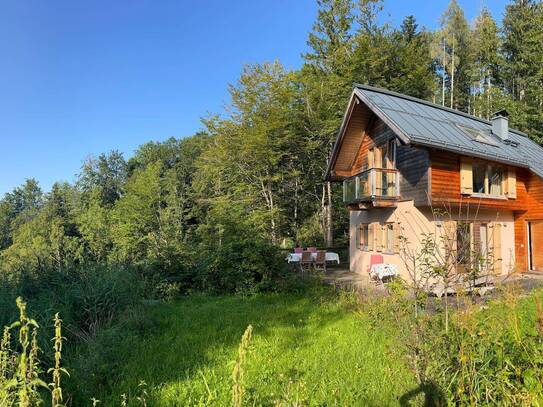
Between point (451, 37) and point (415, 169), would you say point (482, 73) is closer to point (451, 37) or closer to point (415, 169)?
point (451, 37)

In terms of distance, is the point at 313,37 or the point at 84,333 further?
the point at 313,37

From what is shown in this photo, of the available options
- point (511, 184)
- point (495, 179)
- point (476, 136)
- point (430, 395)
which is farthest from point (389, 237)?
point (430, 395)

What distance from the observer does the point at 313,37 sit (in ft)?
90.4

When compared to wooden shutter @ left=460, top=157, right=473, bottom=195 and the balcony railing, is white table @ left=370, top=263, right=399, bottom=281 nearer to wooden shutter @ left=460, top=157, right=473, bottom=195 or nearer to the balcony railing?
the balcony railing

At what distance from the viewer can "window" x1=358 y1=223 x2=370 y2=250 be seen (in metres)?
16.7

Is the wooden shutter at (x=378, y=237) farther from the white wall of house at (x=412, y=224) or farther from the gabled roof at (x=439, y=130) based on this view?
the gabled roof at (x=439, y=130)

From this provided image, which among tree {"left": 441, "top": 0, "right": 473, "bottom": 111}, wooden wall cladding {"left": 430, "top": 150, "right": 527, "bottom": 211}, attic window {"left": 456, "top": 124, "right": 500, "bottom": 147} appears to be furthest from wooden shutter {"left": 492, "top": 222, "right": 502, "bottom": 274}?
tree {"left": 441, "top": 0, "right": 473, "bottom": 111}

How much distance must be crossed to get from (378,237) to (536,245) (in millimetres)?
6607

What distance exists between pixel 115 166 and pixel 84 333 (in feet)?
191

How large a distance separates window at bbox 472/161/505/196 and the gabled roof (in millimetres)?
758

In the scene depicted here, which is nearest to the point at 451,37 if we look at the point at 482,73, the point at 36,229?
the point at 482,73

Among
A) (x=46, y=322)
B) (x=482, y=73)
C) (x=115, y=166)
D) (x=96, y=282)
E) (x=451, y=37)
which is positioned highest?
(x=451, y=37)

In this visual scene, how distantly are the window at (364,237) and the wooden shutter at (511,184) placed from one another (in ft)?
18.8

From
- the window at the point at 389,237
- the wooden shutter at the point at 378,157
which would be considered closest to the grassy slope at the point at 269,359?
the window at the point at 389,237
